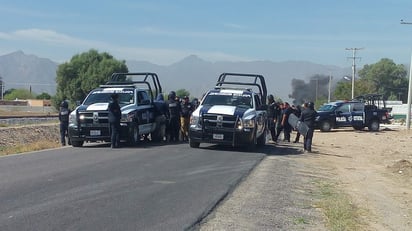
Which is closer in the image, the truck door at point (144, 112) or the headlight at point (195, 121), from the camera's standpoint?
the headlight at point (195, 121)

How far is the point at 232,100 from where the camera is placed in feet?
65.9

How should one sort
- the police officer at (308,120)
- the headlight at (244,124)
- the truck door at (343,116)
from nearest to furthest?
1. the headlight at (244,124)
2. the police officer at (308,120)
3. the truck door at (343,116)

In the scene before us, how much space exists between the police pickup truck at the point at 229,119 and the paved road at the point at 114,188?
1571 mm

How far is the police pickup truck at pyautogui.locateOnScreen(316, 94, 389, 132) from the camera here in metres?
38.6

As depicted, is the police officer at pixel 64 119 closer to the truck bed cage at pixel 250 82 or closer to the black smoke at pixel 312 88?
the truck bed cage at pixel 250 82

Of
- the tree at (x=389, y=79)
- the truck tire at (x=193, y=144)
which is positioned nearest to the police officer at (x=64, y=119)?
the truck tire at (x=193, y=144)

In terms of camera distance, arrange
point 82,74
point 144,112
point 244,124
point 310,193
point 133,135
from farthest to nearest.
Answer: point 82,74, point 144,112, point 133,135, point 244,124, point 310,193

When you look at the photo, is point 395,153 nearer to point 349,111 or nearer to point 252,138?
point 252,138

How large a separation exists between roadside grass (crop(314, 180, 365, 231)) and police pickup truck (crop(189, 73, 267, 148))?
6.27 m

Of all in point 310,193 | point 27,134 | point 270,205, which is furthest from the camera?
point 27,134

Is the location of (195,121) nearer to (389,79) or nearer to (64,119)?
(64,119)

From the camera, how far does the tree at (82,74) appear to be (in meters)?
82.6

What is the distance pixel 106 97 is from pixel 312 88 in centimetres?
7860

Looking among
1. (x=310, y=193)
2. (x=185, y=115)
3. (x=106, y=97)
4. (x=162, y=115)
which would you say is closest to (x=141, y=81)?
(x=162, y=115)
